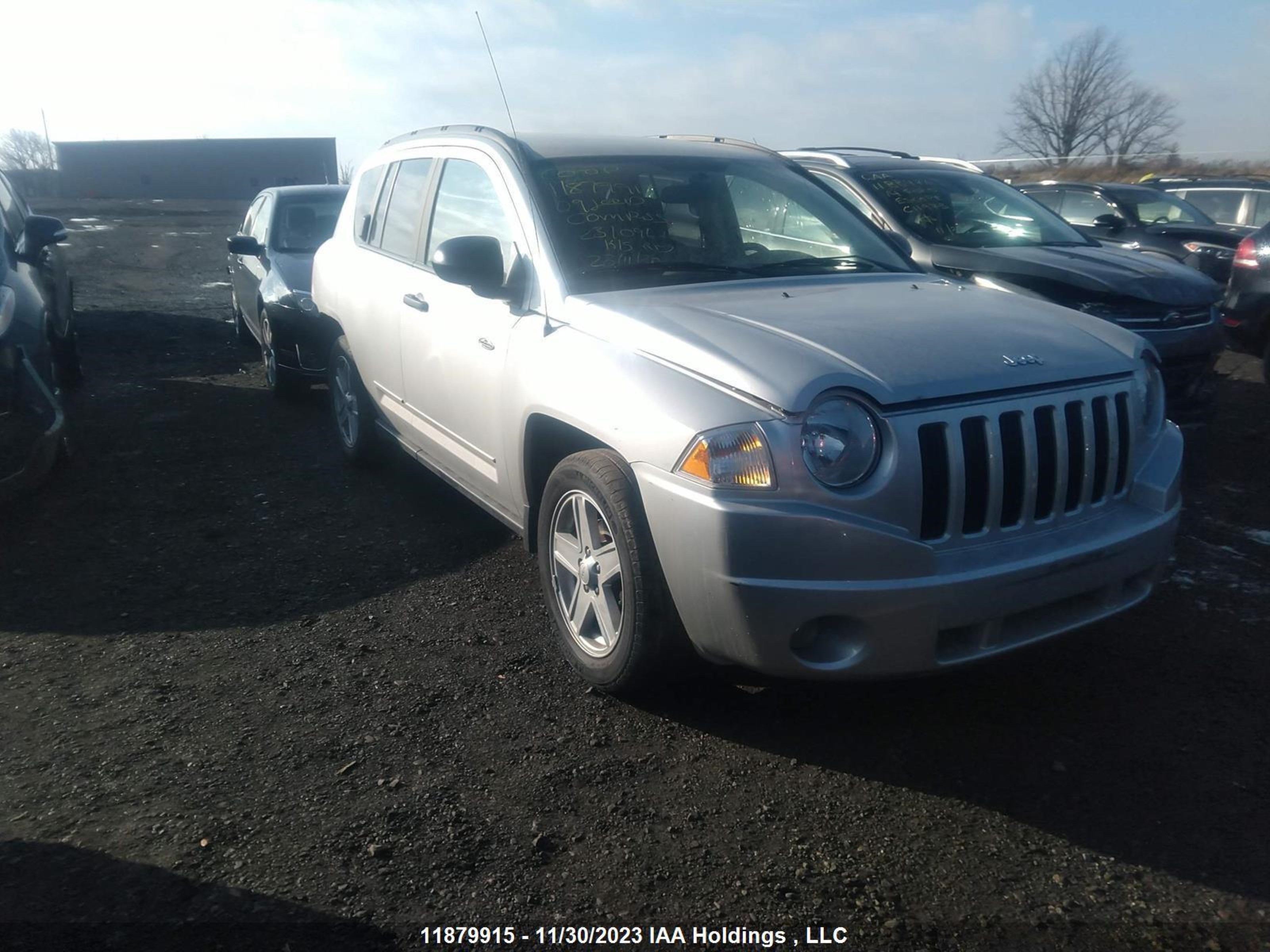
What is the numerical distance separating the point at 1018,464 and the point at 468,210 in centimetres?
262

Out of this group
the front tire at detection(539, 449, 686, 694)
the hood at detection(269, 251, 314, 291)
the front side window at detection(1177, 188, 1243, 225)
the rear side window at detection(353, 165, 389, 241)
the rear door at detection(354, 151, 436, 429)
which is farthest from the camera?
the front side window at detection(1177, 188, 1243, 225)

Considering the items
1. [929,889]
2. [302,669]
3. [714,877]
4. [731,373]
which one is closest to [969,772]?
[929,889]

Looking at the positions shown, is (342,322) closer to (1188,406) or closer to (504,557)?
(504,557)

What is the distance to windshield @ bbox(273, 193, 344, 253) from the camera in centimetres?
870

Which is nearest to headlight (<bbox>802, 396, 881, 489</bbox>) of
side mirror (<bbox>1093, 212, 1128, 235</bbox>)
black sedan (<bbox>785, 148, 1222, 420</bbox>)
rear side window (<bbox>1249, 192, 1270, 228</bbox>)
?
black sedan (<bbox>785, 148, 1222, 420</bbox>)

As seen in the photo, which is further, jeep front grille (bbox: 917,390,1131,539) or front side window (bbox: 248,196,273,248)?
front side window (bbox: 248,196,273,248)

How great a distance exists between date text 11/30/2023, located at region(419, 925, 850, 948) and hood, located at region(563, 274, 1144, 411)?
1.31 metres

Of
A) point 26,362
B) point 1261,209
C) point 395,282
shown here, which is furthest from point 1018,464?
point 1261,209

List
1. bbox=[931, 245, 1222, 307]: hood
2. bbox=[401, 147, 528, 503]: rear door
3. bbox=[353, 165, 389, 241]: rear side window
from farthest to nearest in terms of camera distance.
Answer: bbox=[931, 245, 1222, 307]: hood < bbox=[353, 165, 389, 241]: rear side window < bbox=[401, 147, 528, 503]: rear door

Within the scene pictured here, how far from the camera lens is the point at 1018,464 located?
302cm

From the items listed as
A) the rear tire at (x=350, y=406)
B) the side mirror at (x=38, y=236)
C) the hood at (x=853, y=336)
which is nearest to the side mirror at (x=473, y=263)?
the hood at (x=853, y=336)

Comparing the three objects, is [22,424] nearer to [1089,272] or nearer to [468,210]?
[468,210]

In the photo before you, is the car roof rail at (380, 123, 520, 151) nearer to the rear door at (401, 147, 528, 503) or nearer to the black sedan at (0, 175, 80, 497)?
the rear door at (401, 147, 528, 503)

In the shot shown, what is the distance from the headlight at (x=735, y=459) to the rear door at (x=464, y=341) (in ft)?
4.19
